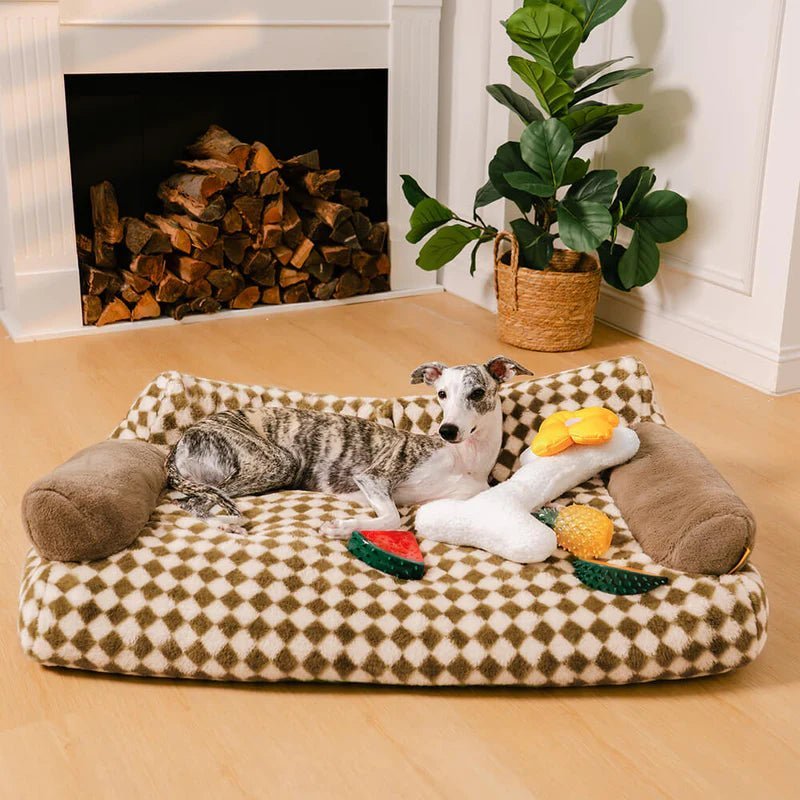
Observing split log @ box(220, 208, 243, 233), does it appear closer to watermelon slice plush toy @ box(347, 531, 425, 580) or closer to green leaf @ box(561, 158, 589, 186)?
green leaf @ box(561, 158, 589, 186)

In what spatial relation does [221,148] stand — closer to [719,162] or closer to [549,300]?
[549,300]

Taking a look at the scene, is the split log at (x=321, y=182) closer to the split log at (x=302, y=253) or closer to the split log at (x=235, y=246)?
the split log at (x=302, y=253)

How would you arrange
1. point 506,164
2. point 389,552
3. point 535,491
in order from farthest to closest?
point 506,164 < point 535,491 < point 389,552

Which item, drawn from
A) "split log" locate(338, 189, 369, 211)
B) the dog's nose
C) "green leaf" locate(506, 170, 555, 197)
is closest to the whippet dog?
the dog's nose

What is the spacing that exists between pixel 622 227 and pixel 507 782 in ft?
8.61

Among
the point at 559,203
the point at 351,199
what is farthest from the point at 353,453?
the point at 351,199

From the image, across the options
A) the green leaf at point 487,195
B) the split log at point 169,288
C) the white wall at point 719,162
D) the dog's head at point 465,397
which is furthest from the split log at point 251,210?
the dog's head at point 465,397

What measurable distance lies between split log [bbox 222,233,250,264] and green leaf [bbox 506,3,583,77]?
1.25 meters

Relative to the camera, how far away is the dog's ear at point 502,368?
2.32m

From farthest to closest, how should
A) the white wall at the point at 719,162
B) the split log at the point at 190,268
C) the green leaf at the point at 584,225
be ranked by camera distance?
1. the split log at the point at 190,268
2. the green leaf at the point at 584,225
3. the white wall at the point at 719,162

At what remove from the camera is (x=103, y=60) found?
146 inches

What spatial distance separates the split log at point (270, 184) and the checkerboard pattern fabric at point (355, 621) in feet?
7.71

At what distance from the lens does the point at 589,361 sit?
3.69 meters

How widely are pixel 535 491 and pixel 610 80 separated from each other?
1845 mm
